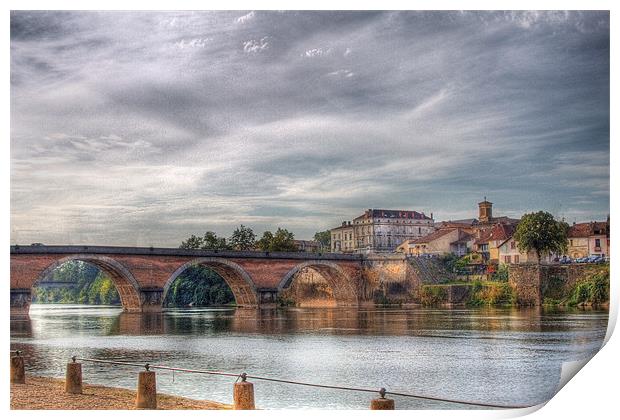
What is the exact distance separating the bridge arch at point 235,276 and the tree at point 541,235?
37.4 feet

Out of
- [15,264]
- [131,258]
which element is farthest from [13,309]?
[131,258]

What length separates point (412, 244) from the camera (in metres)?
46.1

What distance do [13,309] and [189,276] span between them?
1766cm

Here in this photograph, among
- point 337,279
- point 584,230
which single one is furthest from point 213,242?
point 584,230

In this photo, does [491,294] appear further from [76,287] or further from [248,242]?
[76,287]

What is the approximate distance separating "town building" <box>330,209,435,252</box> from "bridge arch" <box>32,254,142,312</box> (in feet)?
39.1

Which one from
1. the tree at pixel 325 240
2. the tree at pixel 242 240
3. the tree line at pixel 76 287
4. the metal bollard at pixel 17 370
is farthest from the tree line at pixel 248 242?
the metal bollard at pixel 17 370

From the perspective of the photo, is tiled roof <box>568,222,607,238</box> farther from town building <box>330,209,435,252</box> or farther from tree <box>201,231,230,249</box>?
tree <box>201,231,230,249</box>

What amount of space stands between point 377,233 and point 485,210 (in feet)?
62.6

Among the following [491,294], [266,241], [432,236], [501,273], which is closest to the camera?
[491,294]

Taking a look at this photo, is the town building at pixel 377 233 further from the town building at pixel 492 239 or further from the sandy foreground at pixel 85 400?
the sandy foreground at pixel 85 400

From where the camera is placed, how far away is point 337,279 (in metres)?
41.3

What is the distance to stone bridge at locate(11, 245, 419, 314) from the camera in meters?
29.9

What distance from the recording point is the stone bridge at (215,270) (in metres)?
29.9
